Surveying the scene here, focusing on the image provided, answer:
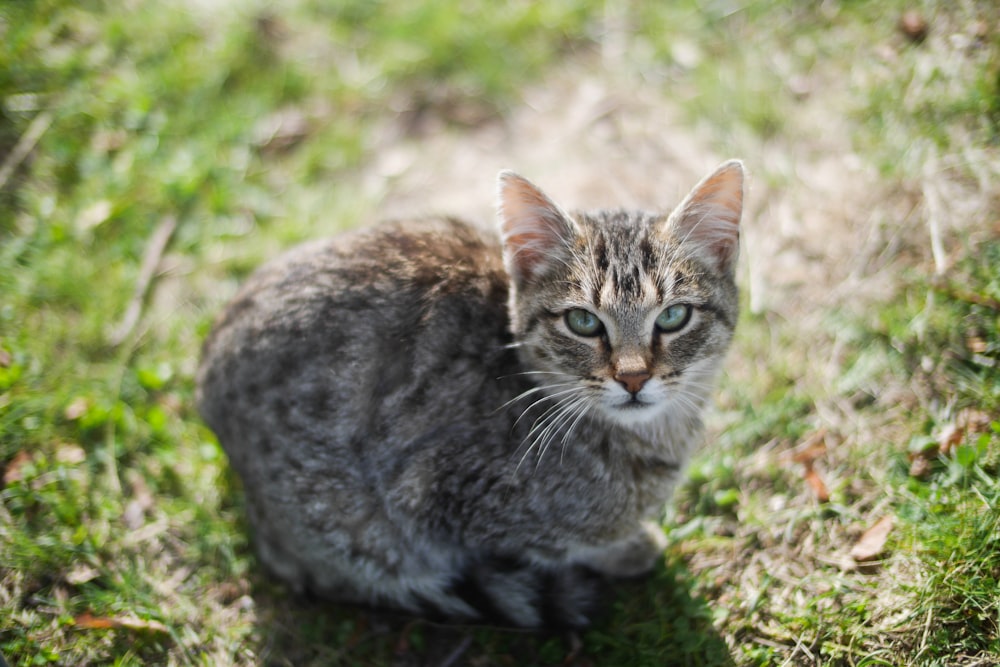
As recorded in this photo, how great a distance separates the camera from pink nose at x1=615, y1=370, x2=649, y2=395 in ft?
8.07

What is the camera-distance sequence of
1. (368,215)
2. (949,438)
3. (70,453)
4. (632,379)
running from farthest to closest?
1. (368,215)
2. (70,453)
3. (949,438)
4. (632,379)

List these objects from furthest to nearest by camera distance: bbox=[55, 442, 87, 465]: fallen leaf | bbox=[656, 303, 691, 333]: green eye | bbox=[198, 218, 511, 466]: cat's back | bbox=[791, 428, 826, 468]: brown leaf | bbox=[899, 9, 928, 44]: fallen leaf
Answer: bbox=[899, 9, 928, 44]: fallen leaf < bbox=[55, 442, 87, 465]: fallen leaf < bbox=[791, 428, 826, 468]: brown leaf < bbox=[198, 218, 511, 466]: cat's back < bbox=[656, 303, 691, 333]: green eye

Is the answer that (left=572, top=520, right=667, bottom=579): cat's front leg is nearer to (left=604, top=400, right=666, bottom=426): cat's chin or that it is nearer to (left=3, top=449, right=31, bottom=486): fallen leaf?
(left=604, top=400, right=666, bottom=426): cat's chin

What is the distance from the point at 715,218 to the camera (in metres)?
2.67

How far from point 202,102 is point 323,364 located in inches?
120

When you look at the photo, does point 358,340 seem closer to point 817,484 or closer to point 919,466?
point 817,484

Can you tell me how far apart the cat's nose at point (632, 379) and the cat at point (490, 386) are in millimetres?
55

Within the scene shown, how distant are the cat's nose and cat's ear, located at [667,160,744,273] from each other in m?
0.57

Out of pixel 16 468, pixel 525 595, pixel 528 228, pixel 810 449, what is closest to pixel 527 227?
pixel 528 228

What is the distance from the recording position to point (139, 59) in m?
4.92

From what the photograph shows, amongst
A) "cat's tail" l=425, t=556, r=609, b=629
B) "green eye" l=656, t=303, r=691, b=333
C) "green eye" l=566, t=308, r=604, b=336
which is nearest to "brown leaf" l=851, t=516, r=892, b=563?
"cat's tail" l=425, t=556, r=609, b=629

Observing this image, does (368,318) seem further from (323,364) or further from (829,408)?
(829,408)

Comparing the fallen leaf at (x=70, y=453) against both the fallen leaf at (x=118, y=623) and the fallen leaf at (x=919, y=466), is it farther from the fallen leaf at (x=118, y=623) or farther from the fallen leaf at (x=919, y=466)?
the fallen leaf at (x=919, y=466)

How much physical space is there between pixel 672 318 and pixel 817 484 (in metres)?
1.18
